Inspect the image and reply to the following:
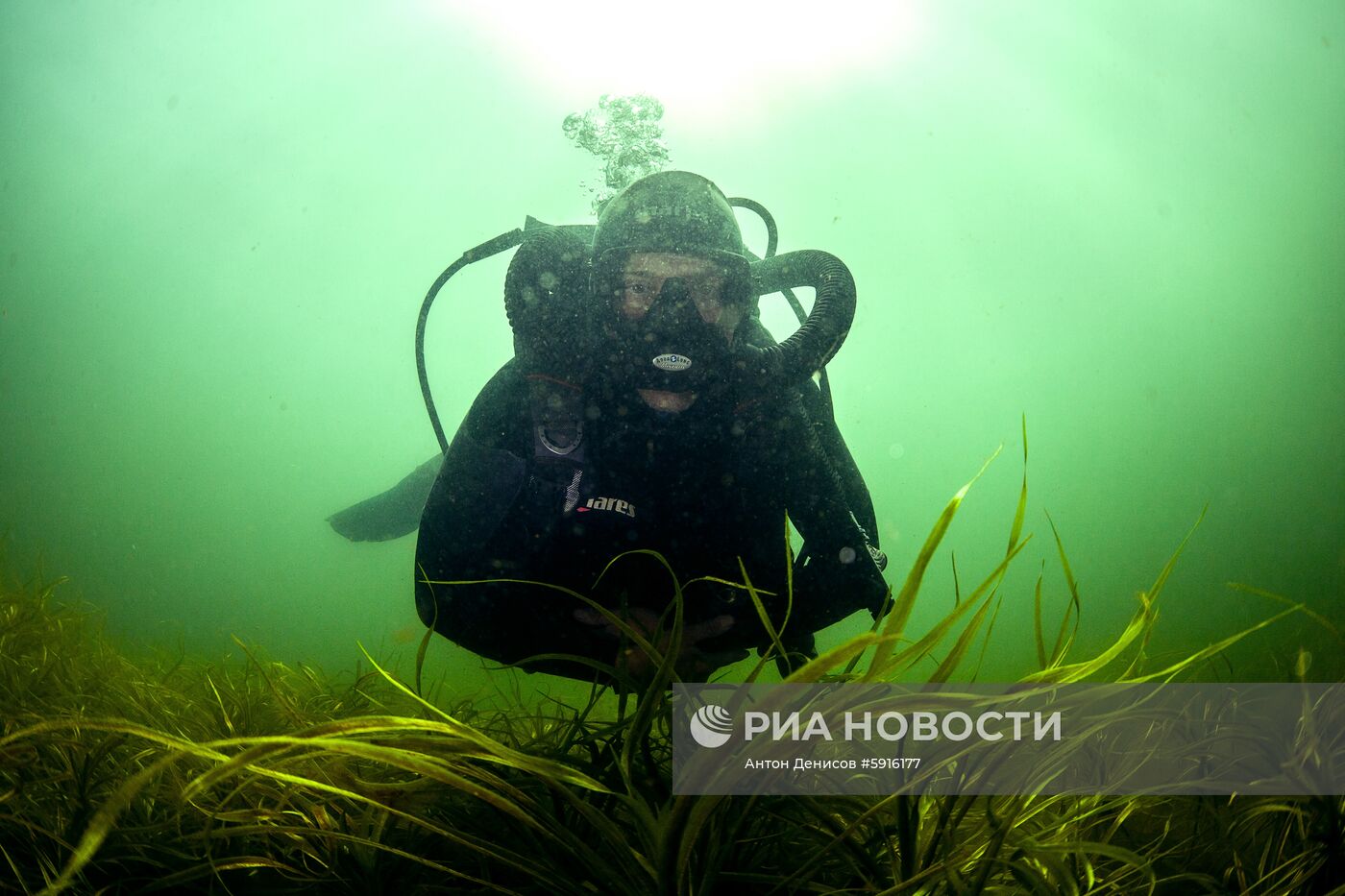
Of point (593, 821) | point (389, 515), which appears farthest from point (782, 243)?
point (593, 821)

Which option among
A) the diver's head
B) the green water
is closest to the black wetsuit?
the diver's head

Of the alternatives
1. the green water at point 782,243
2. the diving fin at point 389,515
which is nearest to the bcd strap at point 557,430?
the diving fin at point 389,515

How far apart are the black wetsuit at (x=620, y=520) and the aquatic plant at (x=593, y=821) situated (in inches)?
37.0

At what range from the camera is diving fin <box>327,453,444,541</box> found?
4.97m

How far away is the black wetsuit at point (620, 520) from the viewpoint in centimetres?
256

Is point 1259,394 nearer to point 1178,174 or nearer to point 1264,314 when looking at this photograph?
point 1264,314

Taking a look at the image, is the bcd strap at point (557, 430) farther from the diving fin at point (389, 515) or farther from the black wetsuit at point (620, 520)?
the diving fin at point (389, 515)

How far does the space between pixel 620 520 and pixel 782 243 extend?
1019 inches

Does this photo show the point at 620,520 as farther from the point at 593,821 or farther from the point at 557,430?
the point at 593,821

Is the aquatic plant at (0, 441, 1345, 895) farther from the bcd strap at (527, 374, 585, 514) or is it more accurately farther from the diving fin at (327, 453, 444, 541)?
the diving fin at (327, 453, 444, 541)

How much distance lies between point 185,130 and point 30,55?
21.1 feet

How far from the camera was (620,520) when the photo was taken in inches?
102

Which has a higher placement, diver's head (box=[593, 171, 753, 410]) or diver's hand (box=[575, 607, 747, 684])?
diver's head (box=[593, 171, 753, 410])

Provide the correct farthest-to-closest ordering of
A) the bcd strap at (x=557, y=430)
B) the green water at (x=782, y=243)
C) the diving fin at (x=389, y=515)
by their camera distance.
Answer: the green water at (x=782, y=243), the diving fin at (x=389, y=515), the bcd strap at (x=557, y=430)
